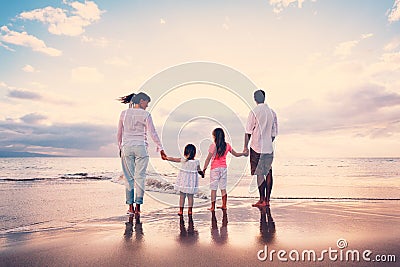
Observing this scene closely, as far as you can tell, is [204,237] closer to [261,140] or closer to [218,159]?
[218,159]

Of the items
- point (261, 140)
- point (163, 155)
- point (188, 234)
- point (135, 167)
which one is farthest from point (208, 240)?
point (261, 140)

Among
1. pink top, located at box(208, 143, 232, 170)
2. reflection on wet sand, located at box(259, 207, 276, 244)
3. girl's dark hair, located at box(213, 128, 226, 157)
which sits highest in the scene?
girl's dark hair, located at box(213, 128, 226, 157)

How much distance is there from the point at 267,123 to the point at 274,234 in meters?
3.09

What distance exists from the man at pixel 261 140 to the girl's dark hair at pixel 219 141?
0.55m

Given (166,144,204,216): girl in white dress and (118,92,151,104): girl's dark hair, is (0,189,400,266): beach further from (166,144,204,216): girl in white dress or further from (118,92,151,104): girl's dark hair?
(118,92,151,104): girl's dark hair

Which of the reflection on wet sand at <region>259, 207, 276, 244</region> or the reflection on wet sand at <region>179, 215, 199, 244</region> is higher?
the reflection on wet sand at <region>259, 207, 276, 244</region>

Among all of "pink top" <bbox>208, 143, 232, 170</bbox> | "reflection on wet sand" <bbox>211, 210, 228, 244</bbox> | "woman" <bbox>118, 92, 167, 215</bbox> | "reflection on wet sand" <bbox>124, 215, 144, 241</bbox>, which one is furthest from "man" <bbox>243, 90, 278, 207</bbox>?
"reflection on wet sand" <bbox>124, 215, 144, 241</bbox>

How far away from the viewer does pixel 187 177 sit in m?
6.05

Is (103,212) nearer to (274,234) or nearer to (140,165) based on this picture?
(140,165)

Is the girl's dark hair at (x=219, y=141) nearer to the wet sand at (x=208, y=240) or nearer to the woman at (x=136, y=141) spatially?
the woman at (x=136, y=141)

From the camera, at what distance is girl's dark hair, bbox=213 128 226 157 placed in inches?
266

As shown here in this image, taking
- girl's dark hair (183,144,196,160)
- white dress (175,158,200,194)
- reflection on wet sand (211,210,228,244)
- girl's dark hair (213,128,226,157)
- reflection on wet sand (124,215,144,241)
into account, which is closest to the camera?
reflection on wet sand (211,210,228,244)

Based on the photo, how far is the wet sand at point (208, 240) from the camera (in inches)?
126

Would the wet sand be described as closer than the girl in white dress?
Yes
